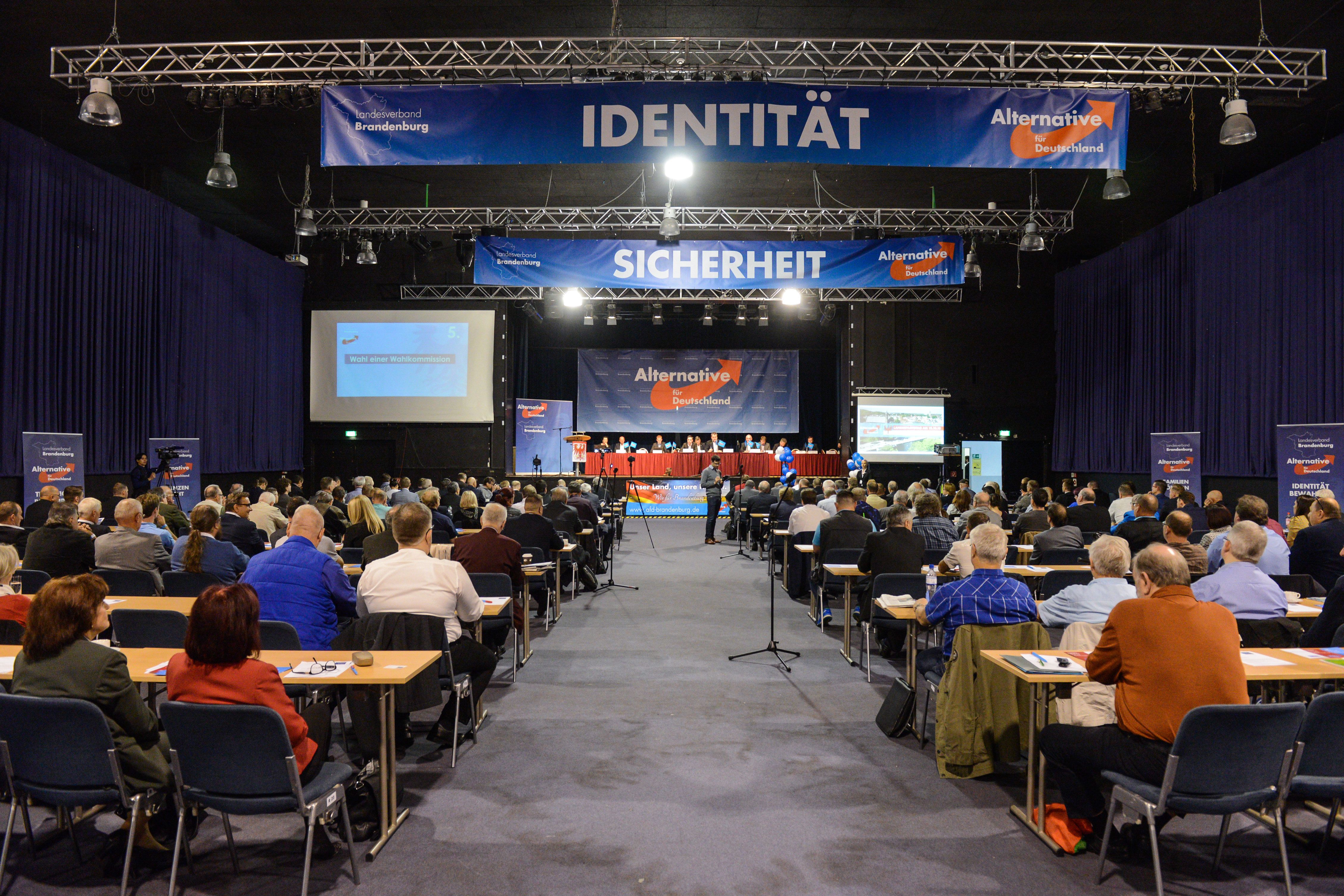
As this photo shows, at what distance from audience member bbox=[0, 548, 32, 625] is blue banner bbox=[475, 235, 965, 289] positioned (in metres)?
6.89

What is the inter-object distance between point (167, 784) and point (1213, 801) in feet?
11.3

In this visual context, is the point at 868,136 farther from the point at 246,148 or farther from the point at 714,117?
the point at 246,148

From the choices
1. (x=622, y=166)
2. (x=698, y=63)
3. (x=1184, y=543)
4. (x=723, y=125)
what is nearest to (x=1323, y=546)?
(x=1184, y=543)

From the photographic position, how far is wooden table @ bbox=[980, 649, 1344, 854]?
3.09 meters

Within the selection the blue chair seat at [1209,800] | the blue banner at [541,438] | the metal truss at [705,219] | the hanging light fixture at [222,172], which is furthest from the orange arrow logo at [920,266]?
the blue banner at [541,438]

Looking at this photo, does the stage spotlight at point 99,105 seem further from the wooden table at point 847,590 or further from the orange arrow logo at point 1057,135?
the orange arrow logo at point 1057,135

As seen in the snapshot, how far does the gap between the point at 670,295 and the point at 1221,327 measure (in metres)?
9.36

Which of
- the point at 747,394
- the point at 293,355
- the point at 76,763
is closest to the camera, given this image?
the point at 76,763

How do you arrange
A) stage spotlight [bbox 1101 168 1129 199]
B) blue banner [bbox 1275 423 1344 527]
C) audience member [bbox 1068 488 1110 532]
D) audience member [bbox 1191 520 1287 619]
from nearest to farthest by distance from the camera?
1. audience member [bbox 1191 520 1287 619]
2. audience member [bbox 1068 488 1110 532]
3. blue banner [bbox 1275 423 1344 527]
4. stage spotlight [bbox 1101 168 1129 199]

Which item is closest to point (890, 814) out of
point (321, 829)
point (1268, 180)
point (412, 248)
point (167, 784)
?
point (321, 829)

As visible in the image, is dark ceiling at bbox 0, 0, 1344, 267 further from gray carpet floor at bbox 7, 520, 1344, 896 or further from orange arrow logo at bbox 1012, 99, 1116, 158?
gray carpet floor at bbox 7, 520, 1344, 896

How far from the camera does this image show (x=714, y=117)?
20.0 feet

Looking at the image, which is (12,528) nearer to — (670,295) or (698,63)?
(698,63)

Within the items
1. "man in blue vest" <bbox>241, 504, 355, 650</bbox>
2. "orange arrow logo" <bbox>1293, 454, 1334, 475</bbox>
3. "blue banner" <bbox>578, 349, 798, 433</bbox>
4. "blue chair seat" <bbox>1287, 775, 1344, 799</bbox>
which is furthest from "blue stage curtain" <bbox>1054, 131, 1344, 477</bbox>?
"man in blue vest" <bbox>241, 504, 355, 650</bbox>
